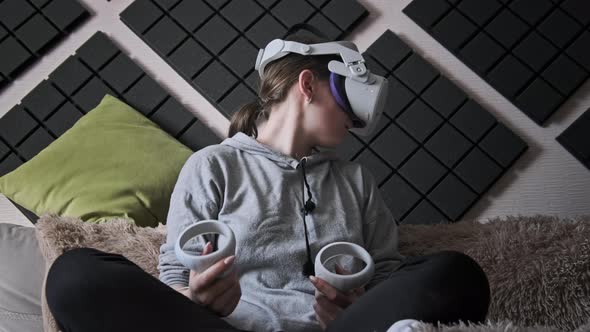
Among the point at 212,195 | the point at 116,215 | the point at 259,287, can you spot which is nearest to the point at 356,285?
the point at 259,287

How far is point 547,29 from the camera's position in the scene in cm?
201

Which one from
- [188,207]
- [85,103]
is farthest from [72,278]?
[85,103]

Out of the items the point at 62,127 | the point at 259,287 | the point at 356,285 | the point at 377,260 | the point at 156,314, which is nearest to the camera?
the point at 156,314

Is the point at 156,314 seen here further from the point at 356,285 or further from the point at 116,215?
the point at 116,215

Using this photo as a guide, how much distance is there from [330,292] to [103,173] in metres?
0.98

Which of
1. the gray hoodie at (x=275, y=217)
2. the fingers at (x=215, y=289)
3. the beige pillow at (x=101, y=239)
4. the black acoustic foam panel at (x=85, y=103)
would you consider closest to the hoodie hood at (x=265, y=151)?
the gray hoodie at (x=275, y=217)

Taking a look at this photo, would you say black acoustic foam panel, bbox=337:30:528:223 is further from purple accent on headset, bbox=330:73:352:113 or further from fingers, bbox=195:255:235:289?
fingers, bbox=195:255:235:289

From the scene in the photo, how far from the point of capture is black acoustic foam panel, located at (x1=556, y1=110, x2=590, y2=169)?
193 centimetres

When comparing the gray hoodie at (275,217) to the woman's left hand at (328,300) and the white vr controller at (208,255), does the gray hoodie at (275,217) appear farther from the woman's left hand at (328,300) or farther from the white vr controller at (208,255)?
the white vr controller at (208,255)

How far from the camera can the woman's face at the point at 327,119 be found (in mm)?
1364

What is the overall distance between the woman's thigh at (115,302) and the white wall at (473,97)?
1152mm

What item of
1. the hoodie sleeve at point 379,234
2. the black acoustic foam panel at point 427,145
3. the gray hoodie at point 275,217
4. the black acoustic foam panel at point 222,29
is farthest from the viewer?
the black acoustic foam panel at point 222,29

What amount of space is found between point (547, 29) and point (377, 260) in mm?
1213

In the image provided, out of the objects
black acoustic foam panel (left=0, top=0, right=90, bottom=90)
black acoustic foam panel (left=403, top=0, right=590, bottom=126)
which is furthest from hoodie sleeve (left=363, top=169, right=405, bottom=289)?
black acoustic foam panel (left=0, top=0, right=90, bottom=90)
